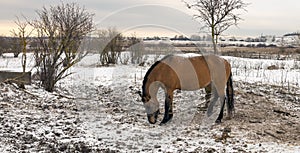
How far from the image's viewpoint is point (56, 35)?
32.4ft

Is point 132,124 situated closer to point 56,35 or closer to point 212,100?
point 212,100

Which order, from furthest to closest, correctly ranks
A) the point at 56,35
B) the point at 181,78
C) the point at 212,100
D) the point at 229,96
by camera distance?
the point at 56,35 → the point at 212,100 → the point at 229,96 → the point at 181,78

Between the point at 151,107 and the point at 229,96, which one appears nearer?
the point at 151,107

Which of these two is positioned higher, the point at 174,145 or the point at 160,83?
the point at 160,83

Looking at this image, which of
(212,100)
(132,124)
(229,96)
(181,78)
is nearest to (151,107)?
(132,124)

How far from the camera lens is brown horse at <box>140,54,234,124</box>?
20.1ft

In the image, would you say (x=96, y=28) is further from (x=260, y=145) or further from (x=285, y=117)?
(x=260, y=145)

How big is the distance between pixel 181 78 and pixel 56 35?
5.14m

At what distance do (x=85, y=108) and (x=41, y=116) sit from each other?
4.12 ft

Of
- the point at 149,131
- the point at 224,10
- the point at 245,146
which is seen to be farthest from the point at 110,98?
the point at 224,10

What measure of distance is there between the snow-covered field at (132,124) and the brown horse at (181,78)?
1.15 ft

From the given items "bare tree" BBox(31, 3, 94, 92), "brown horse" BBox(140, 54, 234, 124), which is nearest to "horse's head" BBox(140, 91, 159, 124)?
"brown horse" BBox(140, 54, 234, 124)

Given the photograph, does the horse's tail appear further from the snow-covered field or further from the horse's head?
the horse's head

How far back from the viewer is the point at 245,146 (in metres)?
4.91
